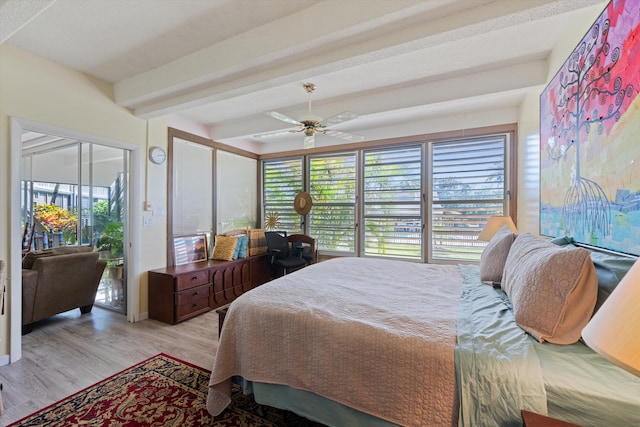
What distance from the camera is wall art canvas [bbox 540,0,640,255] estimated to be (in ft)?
4.00

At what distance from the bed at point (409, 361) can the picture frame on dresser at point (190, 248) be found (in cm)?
237

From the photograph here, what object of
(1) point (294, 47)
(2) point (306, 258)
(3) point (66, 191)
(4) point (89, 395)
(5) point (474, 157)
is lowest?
(4) point (89, 395)

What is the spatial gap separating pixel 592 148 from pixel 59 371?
13.1 feet

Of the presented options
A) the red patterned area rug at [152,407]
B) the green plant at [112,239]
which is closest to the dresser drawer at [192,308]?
the red patterned area rug at [152,407]

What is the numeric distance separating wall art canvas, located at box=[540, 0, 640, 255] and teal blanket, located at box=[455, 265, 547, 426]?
26.0 inches

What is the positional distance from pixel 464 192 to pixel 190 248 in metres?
3.90

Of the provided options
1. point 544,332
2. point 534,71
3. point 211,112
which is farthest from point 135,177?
point 534,71

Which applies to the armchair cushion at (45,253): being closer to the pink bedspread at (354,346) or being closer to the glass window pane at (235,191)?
the glass window pane at (235,191)

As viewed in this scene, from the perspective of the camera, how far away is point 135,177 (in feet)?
10.5

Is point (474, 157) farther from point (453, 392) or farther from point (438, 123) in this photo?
point (453, 392)

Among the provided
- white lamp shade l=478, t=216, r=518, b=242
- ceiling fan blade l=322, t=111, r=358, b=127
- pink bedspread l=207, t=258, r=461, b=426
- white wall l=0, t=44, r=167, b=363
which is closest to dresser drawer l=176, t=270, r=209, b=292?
white wall l=0, t=44, r=167, b=363

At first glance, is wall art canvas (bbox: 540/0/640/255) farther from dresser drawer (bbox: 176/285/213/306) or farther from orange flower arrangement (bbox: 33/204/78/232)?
orange flower arrangement (bbox: 33/204/78/232)

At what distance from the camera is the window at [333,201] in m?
4.51

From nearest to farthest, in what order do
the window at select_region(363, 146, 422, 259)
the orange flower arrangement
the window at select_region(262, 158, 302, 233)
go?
the window at select_region(363, 146, 422, 259) → the orange flower arrangement → the window at select_region(262, 158, 302, 233)
